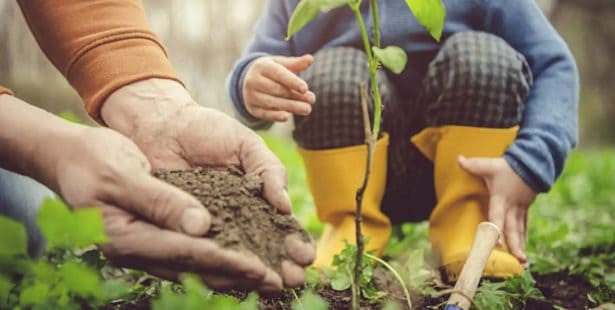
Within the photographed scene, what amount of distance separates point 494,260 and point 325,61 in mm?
722

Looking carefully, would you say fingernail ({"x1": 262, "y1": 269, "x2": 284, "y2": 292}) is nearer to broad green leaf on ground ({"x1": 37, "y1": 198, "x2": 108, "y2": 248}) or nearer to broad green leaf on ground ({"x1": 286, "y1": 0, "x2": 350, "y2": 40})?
broad green leaf on ground ({"x1": 37, "y1": 198, "x2": 108, "y2": 248})

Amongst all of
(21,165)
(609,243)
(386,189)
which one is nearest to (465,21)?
(386,189)

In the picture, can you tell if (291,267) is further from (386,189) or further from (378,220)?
(386,189)

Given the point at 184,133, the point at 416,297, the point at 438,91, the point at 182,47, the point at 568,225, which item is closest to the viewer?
the point at 184,133

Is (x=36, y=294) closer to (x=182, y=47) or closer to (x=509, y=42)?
(x=509, y=42)

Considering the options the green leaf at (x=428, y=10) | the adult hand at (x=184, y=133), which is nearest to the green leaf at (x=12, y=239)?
the adult hand at (x=184, y=133)

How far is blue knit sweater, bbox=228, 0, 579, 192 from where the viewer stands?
165cm

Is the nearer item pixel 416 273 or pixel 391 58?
pixel 391 58

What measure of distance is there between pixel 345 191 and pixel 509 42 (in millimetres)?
655

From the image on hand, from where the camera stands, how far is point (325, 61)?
1.79m

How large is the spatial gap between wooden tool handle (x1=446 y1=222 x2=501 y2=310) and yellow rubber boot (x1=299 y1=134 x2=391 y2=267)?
0.57 meters

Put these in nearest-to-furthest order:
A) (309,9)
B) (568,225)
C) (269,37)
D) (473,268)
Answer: (309,9) → (473,268) → (269,37) → (568,225)

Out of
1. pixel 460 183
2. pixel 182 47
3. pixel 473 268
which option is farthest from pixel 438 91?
pixel 182 47

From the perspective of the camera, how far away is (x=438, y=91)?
173 cm
